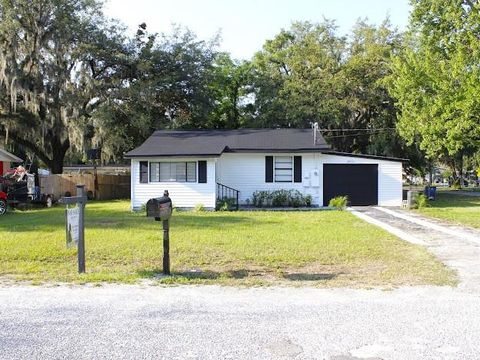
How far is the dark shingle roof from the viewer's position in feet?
67.9

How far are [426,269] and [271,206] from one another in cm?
1397

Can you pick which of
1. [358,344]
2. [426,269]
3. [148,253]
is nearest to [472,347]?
[358,344]

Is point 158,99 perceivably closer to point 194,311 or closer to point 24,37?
point 24,37

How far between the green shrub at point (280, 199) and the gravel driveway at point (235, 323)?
1511 centimetres

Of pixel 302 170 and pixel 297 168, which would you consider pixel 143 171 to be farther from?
pixel 302 170

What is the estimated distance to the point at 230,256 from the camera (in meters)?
8.86

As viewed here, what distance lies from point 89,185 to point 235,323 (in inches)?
984

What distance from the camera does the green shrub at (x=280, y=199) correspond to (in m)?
21.6

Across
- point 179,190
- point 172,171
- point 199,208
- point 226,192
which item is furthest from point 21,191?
point 226,192

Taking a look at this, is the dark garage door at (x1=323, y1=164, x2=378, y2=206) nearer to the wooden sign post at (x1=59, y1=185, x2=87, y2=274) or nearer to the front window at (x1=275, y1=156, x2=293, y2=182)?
the front window at (x1=275, y1=156, x2=293, y2=182)

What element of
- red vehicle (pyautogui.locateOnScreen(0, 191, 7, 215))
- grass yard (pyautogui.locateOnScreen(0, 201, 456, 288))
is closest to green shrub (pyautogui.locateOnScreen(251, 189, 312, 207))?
grass yard (pyautogui.locateOnScreen(0, 201, 456, 288))

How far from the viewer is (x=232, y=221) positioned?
15094mm

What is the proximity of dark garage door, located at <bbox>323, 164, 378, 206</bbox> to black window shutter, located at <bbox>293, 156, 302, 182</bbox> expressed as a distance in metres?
1.12

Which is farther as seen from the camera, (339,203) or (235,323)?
(339,203)
